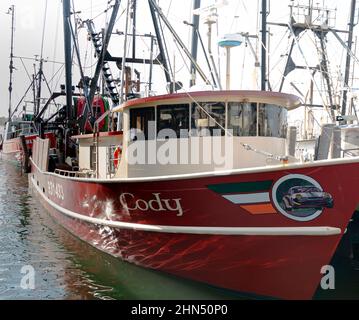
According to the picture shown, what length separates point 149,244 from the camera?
301 inches

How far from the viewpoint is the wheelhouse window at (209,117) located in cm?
773

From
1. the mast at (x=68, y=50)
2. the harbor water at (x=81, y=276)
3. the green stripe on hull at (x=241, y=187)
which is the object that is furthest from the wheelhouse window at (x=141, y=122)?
the mast at (x=68, y=50)

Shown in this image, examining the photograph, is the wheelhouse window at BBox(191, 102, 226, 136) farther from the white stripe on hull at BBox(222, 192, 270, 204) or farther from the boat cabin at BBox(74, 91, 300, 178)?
the white stripe on hull at BBox(222, 192, 270, 204)

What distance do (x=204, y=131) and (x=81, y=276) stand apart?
3586 millimetres

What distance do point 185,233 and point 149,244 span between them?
950 mm

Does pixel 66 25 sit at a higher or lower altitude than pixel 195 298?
higher

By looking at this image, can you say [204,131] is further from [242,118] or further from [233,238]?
[233,238]

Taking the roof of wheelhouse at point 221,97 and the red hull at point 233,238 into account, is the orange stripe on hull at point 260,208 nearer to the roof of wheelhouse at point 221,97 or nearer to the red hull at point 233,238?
the red hull at point 233,238

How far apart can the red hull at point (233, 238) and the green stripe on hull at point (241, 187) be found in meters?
0.05

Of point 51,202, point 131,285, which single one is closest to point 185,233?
point 131,285

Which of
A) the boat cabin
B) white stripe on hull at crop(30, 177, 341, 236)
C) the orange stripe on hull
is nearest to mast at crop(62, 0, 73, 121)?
the boat cabin

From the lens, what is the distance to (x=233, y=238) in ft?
21.4

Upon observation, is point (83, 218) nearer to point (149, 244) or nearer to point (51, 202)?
point (149, 244)

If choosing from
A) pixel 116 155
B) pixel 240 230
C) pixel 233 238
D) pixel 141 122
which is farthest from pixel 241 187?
pixel 116 155
